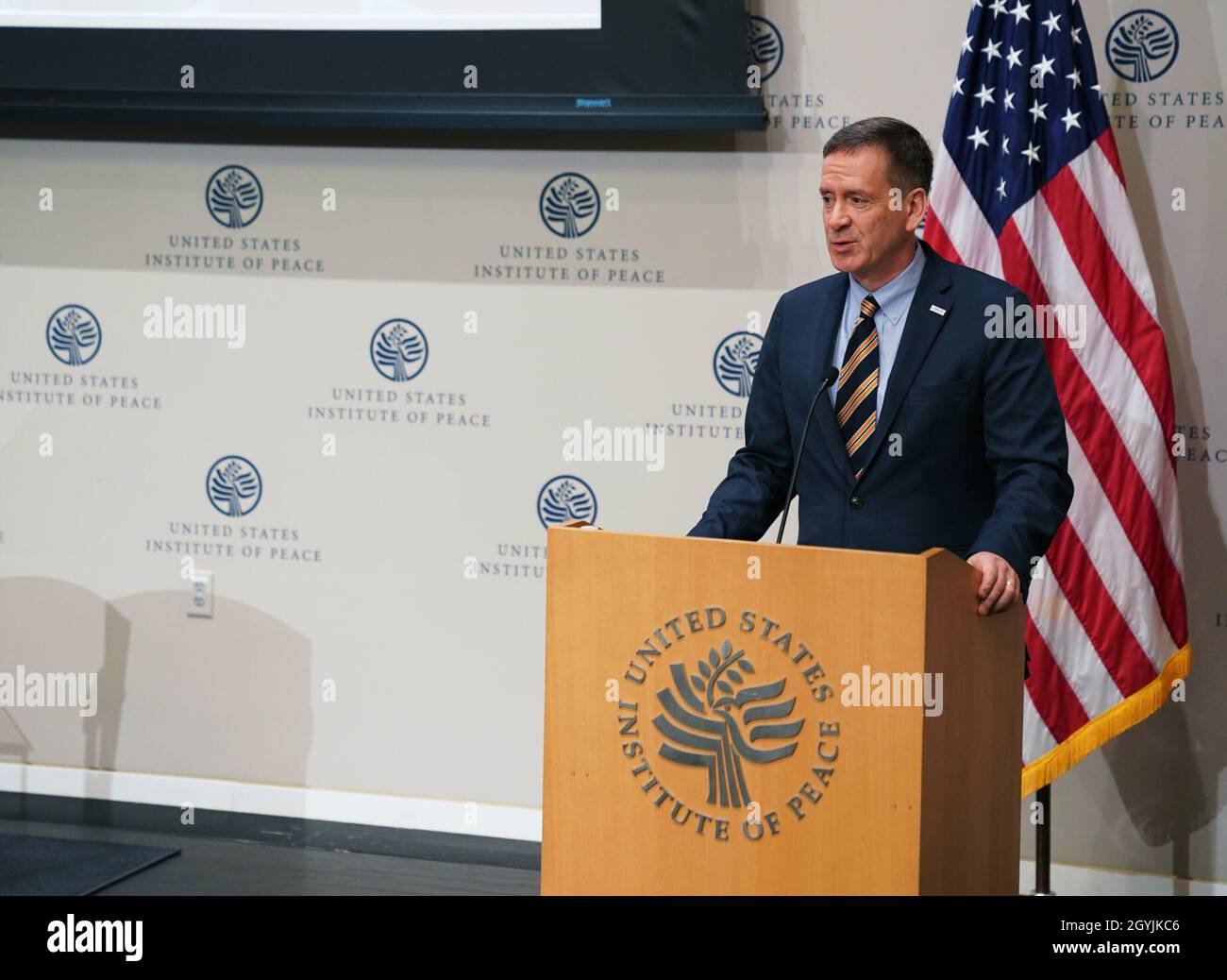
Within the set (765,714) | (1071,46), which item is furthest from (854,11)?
(765,714)

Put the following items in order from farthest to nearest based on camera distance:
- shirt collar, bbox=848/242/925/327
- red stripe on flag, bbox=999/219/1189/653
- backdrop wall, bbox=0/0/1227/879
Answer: backdrop wall, bbox=0/0/1227/879 < red stripe on flag, bbox=999/219/1189/653 < shirt collar, bbox=848/242/925/327

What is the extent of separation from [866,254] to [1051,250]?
125 centimetres

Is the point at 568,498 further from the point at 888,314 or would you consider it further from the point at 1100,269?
the point at 888,314

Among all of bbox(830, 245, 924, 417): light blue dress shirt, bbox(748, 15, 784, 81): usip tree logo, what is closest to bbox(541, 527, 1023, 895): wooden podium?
bbox(830, 245, 924, 417): light blue dress shirt

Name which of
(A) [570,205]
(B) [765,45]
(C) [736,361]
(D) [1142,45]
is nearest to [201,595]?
(A) [570,205]

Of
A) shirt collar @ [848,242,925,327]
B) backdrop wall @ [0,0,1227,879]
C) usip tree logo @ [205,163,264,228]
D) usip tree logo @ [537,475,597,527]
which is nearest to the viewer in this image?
shirt collar @ [848,242,925,327]

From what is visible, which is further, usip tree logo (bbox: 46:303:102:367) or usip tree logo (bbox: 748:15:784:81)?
usip tree logo (bbox: 46:303:102:367)

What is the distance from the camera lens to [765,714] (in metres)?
2.10

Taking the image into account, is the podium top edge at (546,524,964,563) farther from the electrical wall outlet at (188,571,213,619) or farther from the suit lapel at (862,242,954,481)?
the electrical wall outlet at (188,571,213,619)

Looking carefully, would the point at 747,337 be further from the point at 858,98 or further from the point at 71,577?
the point at 71,577

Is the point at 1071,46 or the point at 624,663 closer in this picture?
the point at 624,663

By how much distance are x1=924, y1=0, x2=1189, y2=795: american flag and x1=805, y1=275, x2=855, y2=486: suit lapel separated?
1010 millimetres

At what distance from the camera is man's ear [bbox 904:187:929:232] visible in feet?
8.41
